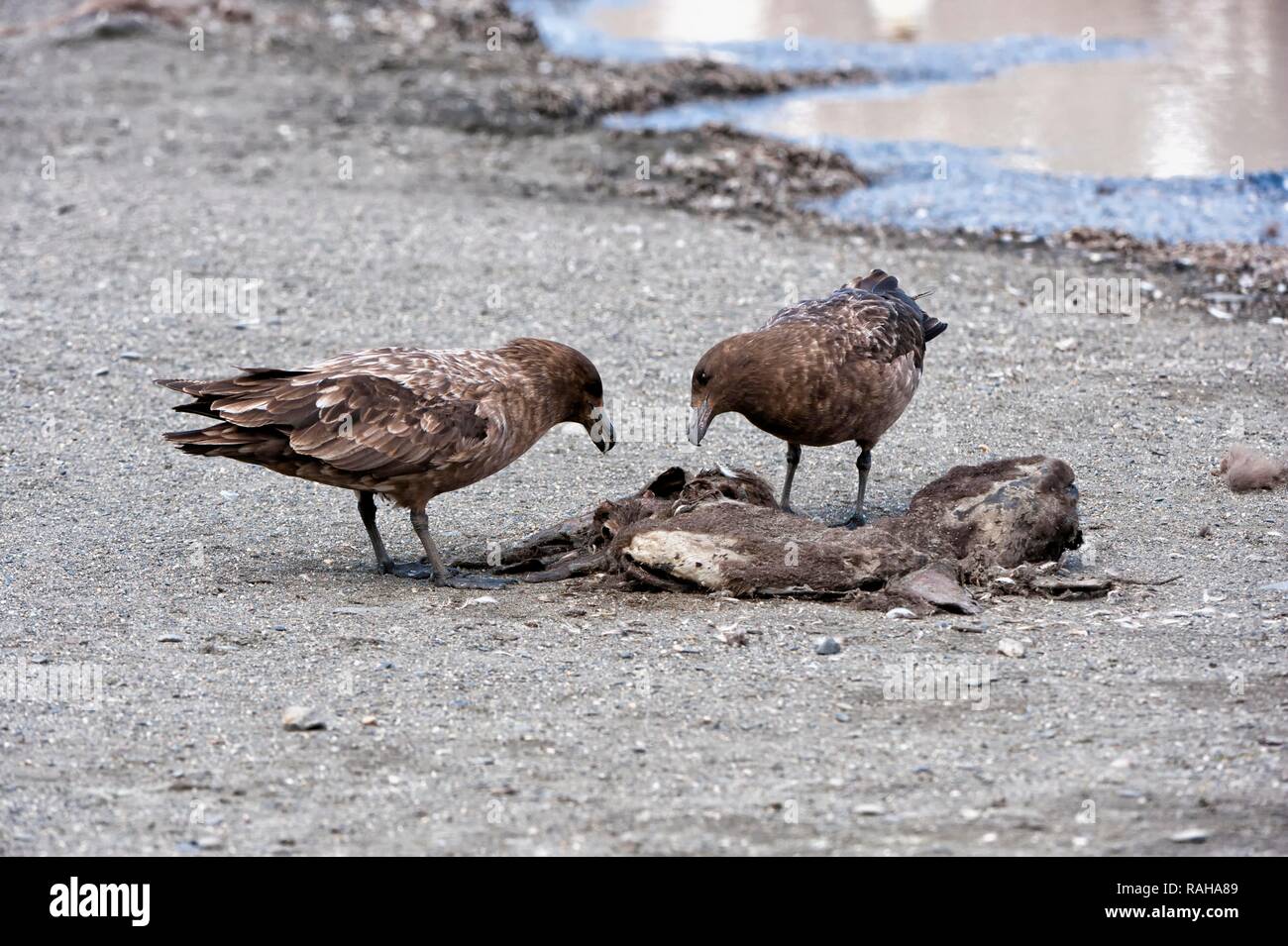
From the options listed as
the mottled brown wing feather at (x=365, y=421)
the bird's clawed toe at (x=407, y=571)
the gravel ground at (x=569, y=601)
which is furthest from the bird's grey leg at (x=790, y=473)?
the bird's clawed toe at (x=407, y=571)

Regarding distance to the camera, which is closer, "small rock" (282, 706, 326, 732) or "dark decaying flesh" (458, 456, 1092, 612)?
"small rock" (282, 706, 326, 732)

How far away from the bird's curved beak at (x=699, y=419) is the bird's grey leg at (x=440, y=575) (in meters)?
1.06

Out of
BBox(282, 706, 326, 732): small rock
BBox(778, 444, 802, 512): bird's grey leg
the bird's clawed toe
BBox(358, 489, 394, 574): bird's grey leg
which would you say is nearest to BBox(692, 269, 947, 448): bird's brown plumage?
BBox(778, 444, 802, 512): bird's grey leg

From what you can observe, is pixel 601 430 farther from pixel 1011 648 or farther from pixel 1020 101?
pixel 1020 101

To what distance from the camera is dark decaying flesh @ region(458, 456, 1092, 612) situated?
20.8 feet

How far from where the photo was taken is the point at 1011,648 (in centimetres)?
570

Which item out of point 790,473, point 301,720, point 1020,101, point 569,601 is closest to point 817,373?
point 790,473

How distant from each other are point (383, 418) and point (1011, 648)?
283 cm

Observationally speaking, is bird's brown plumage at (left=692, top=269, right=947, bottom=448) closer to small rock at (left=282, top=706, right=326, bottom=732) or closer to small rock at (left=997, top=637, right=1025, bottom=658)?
small rock at (left=997, top=637, right=1025, bottom=658)

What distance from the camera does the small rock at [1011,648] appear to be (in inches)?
223

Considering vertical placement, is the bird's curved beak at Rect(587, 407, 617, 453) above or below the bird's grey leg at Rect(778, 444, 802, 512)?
above

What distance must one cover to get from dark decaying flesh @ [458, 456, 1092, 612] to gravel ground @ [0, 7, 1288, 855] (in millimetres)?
172

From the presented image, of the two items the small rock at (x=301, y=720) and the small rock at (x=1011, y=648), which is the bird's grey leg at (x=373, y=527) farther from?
the small rock at (x=1011, y=648)
